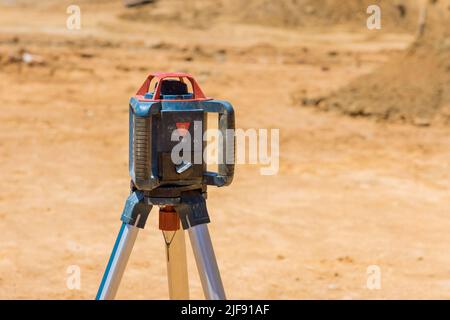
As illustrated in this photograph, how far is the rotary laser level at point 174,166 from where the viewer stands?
3.29m

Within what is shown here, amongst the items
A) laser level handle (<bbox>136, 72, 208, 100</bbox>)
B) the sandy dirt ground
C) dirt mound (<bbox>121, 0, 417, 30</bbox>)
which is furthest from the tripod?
dirt mound (<bbox>121, 0, 417, 30</bbox>)

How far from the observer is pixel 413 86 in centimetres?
1500

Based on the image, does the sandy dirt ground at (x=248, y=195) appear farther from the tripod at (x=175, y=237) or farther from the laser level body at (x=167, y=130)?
the laser level body at (x=167, y=130)

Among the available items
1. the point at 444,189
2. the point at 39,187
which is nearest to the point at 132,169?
the point at 39,187

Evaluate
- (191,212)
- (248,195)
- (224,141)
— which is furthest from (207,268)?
(248,195)

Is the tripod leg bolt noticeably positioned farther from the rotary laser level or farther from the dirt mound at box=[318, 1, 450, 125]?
the dirt mound at box=[318, 1, 450, 125]

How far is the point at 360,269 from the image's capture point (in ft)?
24.7

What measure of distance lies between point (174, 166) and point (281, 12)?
2979 centimetres

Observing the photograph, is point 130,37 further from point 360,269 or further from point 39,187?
point 360,269

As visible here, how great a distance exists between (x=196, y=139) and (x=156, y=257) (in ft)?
14.8

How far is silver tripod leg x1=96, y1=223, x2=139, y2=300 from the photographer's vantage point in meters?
3.43

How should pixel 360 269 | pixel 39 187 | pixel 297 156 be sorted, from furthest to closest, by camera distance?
pixel 297 156
pixel 39 187
pixel 360 269

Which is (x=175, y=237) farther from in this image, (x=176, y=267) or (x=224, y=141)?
(x=224, y=141)

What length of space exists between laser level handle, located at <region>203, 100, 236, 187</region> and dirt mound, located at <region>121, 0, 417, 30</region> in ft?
91.6
